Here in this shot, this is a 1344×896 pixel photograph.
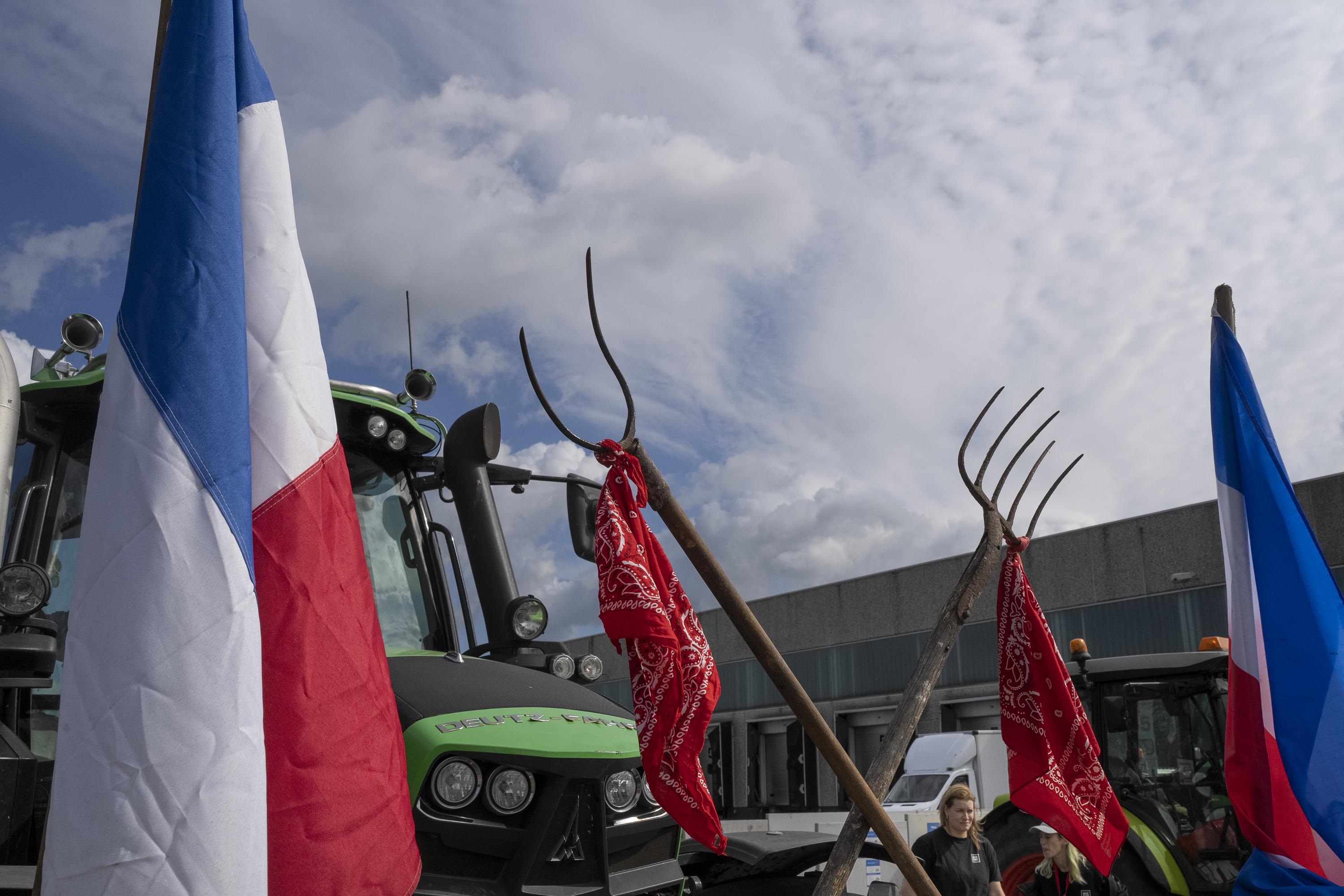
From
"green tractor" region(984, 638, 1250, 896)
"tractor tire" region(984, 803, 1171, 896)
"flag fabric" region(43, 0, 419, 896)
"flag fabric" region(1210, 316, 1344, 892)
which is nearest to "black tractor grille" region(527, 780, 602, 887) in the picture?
"flag fabric" region(43, 0, 419, 896)

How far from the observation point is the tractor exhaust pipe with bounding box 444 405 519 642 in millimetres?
4535

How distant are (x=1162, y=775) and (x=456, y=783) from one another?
6.35m

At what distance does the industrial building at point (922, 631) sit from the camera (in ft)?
81.5

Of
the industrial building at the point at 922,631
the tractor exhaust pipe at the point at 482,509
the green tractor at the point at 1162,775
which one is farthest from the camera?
the industrial building at the point at 922,631

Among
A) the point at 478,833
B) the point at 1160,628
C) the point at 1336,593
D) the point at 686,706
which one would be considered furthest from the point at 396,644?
the point at 1160,628

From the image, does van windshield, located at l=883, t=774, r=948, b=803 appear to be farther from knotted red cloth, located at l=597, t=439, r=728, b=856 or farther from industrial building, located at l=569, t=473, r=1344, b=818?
knotted red cloth, located at l=597, t=439, r=728, b=856

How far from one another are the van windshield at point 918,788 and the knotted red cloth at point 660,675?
15.4m

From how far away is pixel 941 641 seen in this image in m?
4.48

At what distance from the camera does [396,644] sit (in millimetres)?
4496

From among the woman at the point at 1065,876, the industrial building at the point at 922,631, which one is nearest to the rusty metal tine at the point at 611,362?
the woman at the point at 1065,876

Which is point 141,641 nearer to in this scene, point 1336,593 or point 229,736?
point 229,736

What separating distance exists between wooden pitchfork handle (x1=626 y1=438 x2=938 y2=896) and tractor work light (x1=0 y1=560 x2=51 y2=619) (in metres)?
1.82

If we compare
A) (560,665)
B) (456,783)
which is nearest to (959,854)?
(560,665)

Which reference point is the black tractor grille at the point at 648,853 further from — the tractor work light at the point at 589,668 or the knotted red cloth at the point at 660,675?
the tractor work light at the point at 589,668
